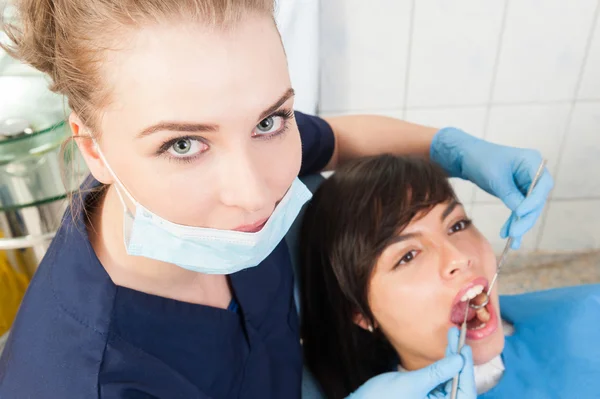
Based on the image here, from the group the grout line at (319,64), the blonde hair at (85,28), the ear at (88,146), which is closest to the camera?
the blonde hair at (85,28)

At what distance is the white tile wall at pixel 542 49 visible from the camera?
1630mm

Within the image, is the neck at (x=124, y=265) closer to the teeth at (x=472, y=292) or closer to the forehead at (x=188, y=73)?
the forehead at (x=188, y=73)

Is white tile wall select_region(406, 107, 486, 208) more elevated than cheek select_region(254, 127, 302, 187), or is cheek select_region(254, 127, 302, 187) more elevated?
cheek select_region(254, 127, 302, 187)

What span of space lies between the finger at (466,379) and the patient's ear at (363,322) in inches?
10.2

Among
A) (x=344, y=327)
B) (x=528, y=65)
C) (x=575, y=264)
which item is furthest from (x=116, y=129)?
(x=575, y=264)

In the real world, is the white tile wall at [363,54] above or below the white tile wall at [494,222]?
above

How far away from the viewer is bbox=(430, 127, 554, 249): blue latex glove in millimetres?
1200

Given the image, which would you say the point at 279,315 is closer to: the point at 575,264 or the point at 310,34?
the point at 310,34

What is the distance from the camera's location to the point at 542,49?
1703mm

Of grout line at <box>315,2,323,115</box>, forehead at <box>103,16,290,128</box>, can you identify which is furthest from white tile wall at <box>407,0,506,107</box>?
forehead at <box>103,16,290,128</box>

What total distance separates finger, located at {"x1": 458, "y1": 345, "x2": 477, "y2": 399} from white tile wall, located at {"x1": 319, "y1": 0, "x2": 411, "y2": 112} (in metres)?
0.97

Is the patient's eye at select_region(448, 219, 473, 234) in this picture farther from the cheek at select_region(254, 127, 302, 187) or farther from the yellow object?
the yellow object

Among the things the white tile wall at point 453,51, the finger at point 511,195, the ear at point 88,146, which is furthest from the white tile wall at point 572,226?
the ear at point 88,146

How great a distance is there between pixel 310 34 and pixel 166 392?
1.03 m
